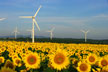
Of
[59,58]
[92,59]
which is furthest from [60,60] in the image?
[92,59]

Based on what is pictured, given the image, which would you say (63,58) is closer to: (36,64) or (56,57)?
(56,57)

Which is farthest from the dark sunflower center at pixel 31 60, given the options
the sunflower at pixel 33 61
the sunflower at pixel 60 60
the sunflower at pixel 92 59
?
the sunflower at pixel 92 59

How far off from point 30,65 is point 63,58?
2.22ft

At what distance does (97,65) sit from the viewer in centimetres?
370

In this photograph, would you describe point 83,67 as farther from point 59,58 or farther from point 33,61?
point 33,61

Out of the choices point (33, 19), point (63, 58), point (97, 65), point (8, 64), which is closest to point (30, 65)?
point (8, 64)

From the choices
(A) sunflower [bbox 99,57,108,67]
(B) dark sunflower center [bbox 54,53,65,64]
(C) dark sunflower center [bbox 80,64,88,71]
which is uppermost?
(B) dark sunflower center [bbox 54,53,65,64]

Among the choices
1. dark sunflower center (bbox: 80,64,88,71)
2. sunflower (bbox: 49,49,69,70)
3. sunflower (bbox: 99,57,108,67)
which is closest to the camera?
sunflower (bbox: 49,49,69,70)

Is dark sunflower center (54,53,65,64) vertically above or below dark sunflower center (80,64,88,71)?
above

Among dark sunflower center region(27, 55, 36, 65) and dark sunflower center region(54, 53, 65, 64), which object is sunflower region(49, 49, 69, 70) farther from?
dark sunflower center region(27, 55, 36, 65)

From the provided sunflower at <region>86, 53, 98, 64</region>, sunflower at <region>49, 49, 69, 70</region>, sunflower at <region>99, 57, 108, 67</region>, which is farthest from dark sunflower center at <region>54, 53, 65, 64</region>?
sunflower at <region>86, 53, 98, 64</region>

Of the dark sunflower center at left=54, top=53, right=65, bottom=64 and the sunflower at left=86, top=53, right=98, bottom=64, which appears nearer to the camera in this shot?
the dark sunflower center at left=54, top=53, right=65, bottom=64

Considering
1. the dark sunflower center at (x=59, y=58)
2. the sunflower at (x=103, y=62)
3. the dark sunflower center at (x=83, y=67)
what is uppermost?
the dark sunflower center at (x=59, y=58)

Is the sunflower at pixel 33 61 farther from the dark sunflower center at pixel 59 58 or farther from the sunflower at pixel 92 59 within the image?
the sunflower at pixel 92 59
